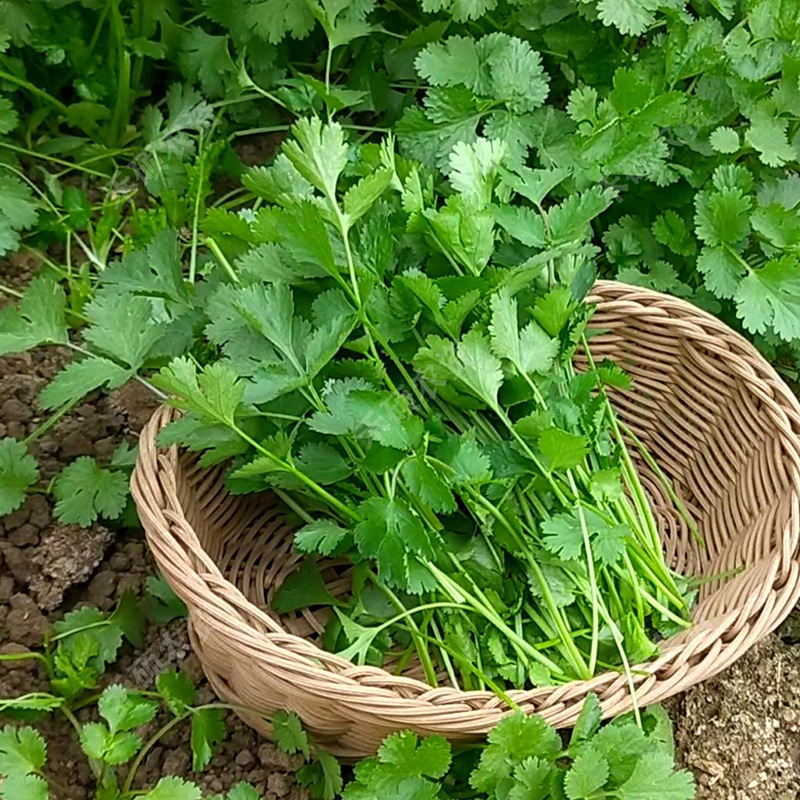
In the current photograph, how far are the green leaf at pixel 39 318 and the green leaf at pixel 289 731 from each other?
44 cm

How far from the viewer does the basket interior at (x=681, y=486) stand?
1095 mm

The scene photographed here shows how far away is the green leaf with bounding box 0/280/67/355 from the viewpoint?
1.06 metres

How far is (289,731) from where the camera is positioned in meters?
0.99

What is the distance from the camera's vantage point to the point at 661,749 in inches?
38.1

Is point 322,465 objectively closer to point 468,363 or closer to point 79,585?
point 468,363

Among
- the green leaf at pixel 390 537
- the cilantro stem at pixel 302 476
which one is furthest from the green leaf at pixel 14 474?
the green leaf at pixel 390 537

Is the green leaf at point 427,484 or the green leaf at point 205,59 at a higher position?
the green leaf at point 205,59

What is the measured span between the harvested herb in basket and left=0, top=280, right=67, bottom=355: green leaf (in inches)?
6.1

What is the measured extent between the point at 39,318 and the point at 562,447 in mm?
540

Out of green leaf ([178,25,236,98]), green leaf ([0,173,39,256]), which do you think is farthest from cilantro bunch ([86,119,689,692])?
green leaf ([178,25,236,98])

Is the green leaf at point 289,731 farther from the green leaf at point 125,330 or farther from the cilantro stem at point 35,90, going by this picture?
the cilantro stem at point 35,90

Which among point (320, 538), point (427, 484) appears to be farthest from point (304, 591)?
point (427, 484)

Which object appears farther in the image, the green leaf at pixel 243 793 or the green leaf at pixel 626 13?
the green leaf at pixel 626 13

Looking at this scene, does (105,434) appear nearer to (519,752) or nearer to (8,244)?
(8,244)
